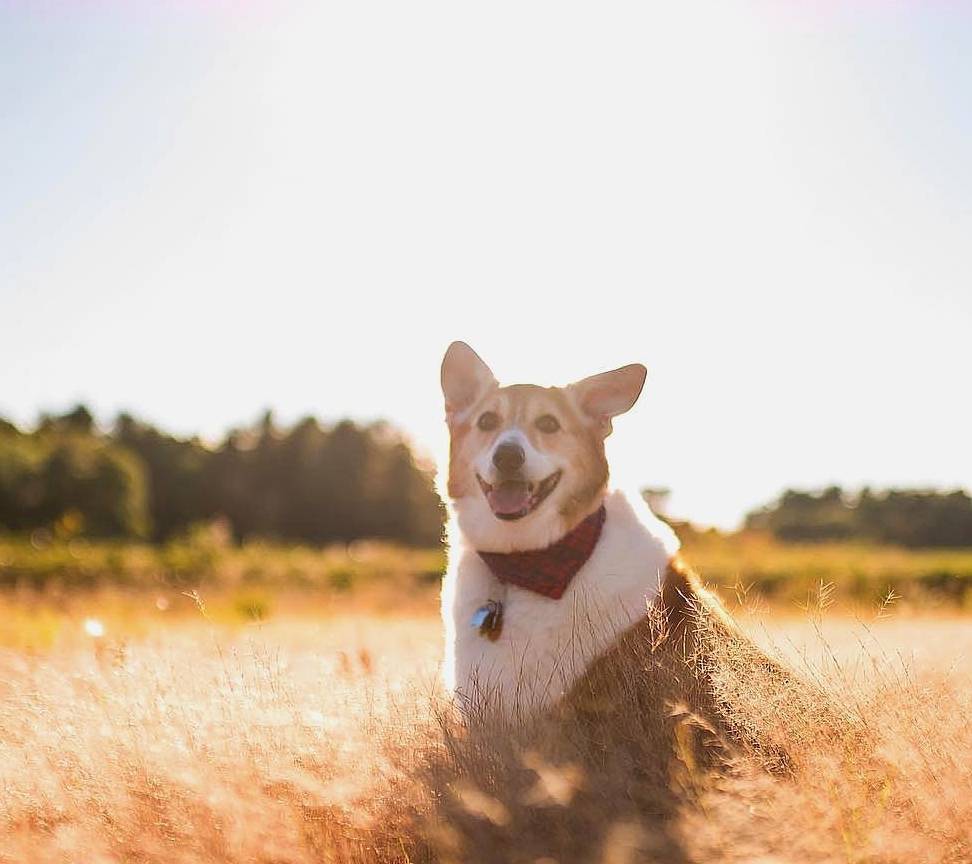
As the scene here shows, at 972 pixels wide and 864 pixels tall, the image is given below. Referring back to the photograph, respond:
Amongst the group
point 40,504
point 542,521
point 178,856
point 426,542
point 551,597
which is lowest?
point 426,542

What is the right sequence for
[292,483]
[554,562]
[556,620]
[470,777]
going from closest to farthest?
1. [470,777]
2. [556,620]
3. [554,562]
4. [292,483]

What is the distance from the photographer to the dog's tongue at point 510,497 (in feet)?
14.9

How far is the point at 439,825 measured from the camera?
3.09 metres

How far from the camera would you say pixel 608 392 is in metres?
4.82

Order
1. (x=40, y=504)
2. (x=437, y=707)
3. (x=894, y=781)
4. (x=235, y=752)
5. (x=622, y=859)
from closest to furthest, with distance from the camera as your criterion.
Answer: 1. (x=622, y=859)
2. (x=894, y=781)
3. (x=235, y=752)
4. (x=437, y=707)
5. (x=40, y=504)

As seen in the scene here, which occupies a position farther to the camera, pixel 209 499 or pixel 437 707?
pixel 209 499

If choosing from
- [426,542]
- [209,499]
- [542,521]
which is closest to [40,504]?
[209,499]

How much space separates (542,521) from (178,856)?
2.10m

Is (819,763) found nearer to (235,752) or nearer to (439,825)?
(439,825)

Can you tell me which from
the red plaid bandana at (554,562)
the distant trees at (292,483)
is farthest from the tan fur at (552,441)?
the distant trees at (292,483)

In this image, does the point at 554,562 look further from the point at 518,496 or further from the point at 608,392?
the point at 608,392

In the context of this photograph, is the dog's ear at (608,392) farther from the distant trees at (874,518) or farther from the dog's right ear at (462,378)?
the distant trees at (874,518)

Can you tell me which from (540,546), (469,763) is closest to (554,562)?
(540,546)

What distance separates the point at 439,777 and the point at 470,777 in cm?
11
